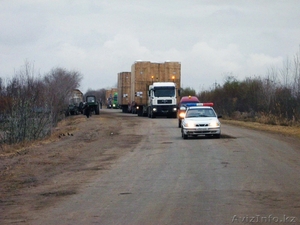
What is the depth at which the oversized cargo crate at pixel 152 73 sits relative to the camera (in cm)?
5212

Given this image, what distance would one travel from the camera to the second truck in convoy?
48.5m

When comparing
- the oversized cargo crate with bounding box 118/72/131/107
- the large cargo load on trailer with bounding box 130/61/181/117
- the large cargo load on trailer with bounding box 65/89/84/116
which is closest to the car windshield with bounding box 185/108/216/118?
the large cargo load on trailer with bounding box 130/61/181/117

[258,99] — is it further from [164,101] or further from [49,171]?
[49,171]

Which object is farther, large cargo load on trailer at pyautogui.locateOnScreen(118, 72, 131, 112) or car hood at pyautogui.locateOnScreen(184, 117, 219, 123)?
large cargo load on trailer at pyautogui.locateOnScreen(118, 72, 131, 112)

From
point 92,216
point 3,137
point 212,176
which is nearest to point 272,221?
point 92,216

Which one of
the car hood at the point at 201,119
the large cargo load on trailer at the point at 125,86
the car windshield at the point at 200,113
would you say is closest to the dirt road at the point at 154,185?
the car hood at the point at 201,119

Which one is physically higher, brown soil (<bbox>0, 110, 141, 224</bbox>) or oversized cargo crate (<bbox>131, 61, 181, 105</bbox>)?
oversized cargo crate (<bbox>131, 61, 181, 105</bbox>)

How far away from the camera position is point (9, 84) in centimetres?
3462

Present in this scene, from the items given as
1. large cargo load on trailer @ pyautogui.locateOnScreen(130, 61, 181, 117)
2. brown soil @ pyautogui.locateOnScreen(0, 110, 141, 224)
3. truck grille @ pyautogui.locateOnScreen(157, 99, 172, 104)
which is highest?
large cargo load on trailer @ pyautogui.locateOnScreen(130, 61, 181, 117)

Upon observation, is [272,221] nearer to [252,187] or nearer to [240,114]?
[252,187]

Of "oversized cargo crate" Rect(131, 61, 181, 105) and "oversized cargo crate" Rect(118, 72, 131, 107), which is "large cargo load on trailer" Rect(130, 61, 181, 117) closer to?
"oversized cargo crate" Rect(131, 61, 181, 105)

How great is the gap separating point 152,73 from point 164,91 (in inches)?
190

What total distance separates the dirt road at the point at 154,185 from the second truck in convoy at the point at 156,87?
26601 millimetres

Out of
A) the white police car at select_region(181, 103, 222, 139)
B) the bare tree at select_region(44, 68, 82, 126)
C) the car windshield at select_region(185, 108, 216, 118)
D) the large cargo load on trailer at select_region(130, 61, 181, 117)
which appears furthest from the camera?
the large cargo load on trailer at select_region(130, 61, 181, 117)
